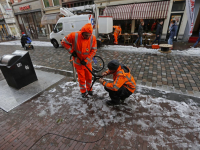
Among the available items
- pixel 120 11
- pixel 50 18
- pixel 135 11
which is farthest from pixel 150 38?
pixel 50 18

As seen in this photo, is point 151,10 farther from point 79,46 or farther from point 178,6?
point 79,46

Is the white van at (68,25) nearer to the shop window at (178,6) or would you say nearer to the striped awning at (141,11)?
the striped awning at (141,11)

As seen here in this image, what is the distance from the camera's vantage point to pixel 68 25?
911 centimetres

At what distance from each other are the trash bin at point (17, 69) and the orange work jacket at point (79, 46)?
1797 mm

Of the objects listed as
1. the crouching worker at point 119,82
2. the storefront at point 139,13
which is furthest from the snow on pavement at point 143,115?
the storefront at point 139,13

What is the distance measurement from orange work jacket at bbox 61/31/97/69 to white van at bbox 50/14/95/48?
19.6 ft

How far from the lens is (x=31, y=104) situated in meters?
3.18

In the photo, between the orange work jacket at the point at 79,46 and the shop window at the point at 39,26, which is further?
the shop window at the point at 39,26

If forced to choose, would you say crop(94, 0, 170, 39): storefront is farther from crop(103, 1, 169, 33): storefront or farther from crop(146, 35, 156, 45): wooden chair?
crop(146, 35, 156, 45): wooden chair

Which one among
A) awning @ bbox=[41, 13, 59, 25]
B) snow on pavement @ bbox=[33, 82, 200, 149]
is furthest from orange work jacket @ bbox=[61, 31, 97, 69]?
awning @ bbox=[41, 13, 59, 25]

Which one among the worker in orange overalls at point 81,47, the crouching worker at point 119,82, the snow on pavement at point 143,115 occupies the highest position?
the worker in orange overalls at point 81,47

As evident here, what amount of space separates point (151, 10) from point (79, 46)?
9887mm

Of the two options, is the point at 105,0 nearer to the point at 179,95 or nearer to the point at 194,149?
the point at 179,95

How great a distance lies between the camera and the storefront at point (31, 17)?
1709 cm
